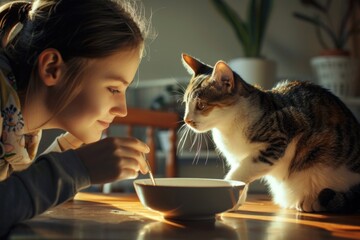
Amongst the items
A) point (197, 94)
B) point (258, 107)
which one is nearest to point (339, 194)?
point (258, 107)

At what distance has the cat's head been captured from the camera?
37.4 inches

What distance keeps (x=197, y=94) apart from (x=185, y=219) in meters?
0.39

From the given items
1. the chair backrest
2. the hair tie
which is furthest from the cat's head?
the chair backrest

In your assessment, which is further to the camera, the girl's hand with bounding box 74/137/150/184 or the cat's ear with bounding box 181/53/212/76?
the cat's ear with bounding box 181/53/212/76

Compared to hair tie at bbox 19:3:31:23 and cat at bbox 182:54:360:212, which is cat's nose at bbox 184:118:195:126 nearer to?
cat at bbox 182:54:360:212

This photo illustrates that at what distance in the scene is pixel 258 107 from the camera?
2.97 feet

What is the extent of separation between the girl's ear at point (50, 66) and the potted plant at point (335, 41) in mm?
1686

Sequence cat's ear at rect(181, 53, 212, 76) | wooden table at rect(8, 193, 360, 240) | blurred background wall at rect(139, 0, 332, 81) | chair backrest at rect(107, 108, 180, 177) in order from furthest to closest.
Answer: blurred background wall at rect(139, 0, 332, 81) < chair backrest at rect(107, 108, 180, 177) < cat's ear at rect(181, 53, 212, 76) < wooden table at rect(8, 193, 360, 240)

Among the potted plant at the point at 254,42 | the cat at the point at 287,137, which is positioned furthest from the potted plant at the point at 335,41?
the cat at the point at 287,137

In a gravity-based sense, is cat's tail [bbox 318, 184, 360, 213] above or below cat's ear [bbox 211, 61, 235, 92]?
below

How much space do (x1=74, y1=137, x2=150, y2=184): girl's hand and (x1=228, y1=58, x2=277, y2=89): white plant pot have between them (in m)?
1.62

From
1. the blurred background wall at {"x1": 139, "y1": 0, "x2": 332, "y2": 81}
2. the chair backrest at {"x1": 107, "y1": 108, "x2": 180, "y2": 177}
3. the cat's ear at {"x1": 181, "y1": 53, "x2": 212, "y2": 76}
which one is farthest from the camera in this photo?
the blurred background wall at {"x1": 139, "y1": 0, "x2": 332, "y2": 81}

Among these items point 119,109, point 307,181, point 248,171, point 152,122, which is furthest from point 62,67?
point 152,122

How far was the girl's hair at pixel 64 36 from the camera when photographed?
87 cm
